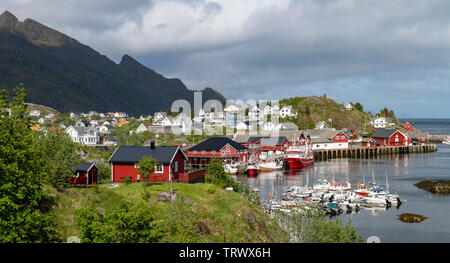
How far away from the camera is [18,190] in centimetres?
1641

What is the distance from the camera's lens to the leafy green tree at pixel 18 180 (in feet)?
50.3

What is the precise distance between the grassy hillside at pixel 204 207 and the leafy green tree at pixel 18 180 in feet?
23.5

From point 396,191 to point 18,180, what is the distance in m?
56.6

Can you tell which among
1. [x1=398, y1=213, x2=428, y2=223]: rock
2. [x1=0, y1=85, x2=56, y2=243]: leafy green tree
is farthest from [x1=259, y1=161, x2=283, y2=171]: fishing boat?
[x1=0, y1=85, x2=56, y2=243]: leafy green tree

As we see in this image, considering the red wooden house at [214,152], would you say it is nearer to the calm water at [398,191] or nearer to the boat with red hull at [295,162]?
the calm water at [398,191]

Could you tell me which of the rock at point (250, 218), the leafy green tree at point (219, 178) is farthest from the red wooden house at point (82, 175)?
the rock at point (250, 218)

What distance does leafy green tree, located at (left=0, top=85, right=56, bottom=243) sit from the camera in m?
15.3

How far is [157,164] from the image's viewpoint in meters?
42.6

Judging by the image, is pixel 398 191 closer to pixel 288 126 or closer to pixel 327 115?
pixel 288 126

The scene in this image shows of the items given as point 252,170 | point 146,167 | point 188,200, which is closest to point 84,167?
point 146,167

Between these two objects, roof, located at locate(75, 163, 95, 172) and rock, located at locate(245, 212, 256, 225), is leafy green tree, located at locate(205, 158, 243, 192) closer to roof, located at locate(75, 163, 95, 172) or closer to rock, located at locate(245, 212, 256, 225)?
rock, located at locate(245, 212, 256, 225)
